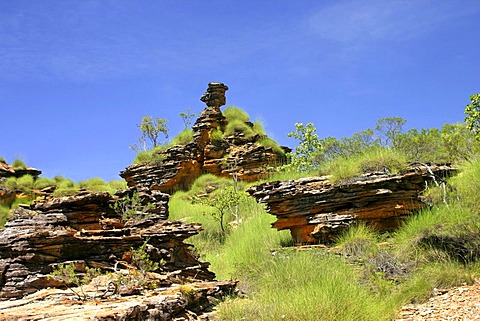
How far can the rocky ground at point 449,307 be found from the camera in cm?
626

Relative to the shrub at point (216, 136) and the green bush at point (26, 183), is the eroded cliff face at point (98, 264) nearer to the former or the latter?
the shrub at point (216, 136)

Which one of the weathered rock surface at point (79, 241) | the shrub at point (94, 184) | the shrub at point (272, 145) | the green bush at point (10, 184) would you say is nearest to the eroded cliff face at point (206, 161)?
the shrub at point (272, 145)

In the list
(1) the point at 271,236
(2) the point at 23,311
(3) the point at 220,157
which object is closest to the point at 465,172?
(1) the point at 271,236

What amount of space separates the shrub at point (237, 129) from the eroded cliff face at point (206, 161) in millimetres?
339

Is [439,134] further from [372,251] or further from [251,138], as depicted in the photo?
[372,251]

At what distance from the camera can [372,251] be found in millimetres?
9648

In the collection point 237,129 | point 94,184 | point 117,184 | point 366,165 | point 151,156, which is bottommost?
point 366,165

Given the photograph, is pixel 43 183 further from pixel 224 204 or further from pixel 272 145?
pixel 224 204

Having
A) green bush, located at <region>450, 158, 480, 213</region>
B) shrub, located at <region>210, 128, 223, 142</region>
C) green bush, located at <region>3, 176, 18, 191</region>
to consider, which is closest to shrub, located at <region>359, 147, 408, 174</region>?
green bush, located at <region>450, 158, 480, 213</region>

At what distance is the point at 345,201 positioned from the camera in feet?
36.2

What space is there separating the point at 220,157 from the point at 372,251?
16.8 metres

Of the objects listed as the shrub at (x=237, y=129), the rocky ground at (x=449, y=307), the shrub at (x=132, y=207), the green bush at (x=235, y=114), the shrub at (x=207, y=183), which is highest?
the green bush at (x=235, y=114)

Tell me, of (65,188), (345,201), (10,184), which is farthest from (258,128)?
(345,201)

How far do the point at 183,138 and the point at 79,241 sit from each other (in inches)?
783
